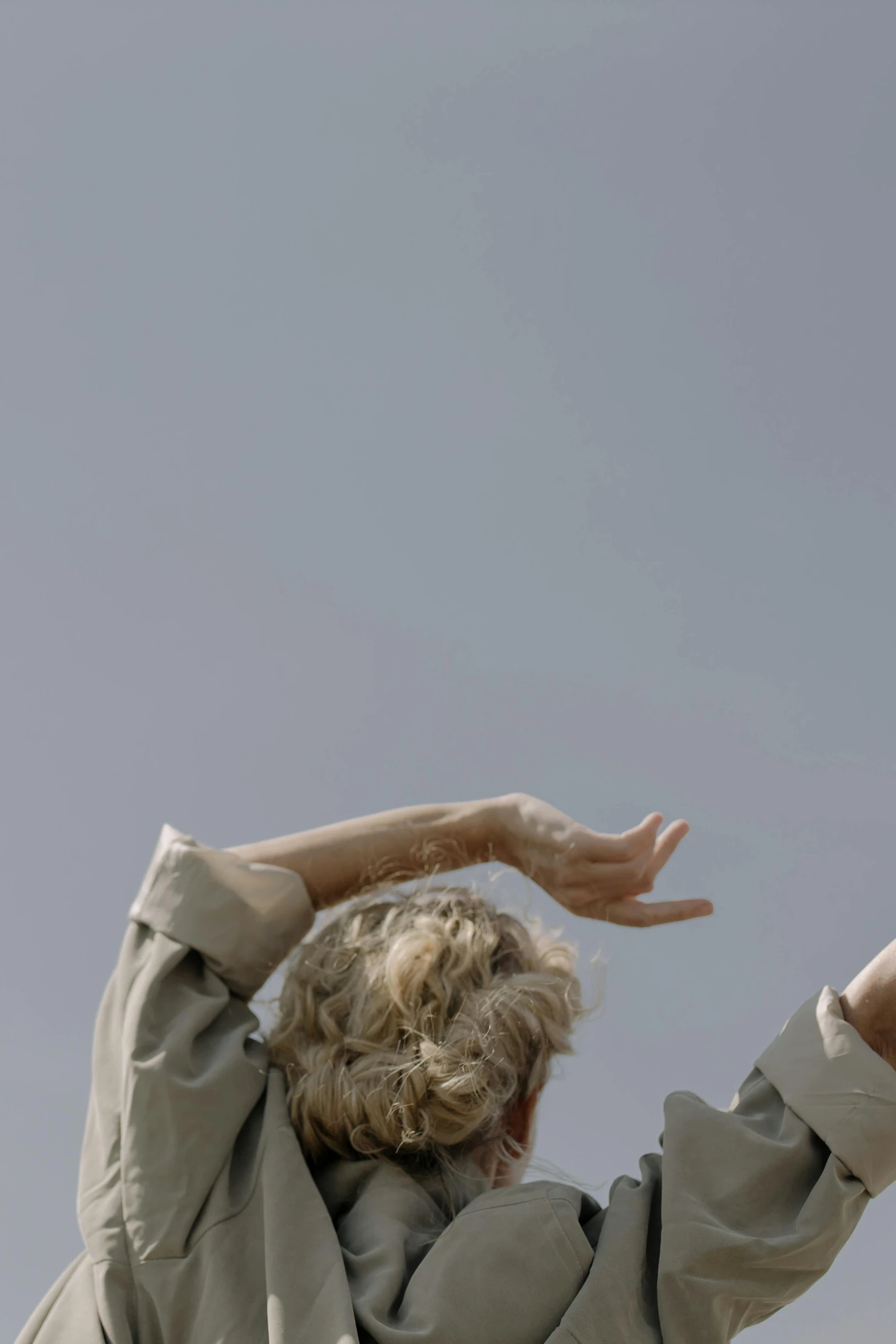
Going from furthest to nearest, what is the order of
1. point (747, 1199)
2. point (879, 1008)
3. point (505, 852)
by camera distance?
point (505, 852) < point (879, 1008) < point (747, 1199)

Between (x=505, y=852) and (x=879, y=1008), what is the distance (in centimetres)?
86

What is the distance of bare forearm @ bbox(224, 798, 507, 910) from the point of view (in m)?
2.73

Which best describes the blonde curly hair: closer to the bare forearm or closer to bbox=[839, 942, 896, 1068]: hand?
the bare forearm

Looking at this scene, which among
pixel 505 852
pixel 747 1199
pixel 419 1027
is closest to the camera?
pixel 747 1199

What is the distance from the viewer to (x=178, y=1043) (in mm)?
2283

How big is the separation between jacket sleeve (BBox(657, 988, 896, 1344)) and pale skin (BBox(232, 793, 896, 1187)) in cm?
57

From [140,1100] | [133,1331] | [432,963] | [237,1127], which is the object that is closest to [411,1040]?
[432,963]

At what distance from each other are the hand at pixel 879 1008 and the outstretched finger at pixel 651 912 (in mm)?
505

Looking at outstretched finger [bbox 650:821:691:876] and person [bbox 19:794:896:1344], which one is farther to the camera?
outstretched finger [bbox 650:821:691:876]

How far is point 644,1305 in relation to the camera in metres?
2.02

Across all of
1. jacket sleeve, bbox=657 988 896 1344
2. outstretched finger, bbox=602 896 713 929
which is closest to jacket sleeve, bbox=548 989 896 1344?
jacket sleeve, bbox=657 988 896 1344

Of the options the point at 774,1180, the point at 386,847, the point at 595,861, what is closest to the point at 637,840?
the point at 595,861

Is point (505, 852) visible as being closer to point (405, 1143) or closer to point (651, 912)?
point (651, 912)

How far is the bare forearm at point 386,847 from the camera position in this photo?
273 cm
